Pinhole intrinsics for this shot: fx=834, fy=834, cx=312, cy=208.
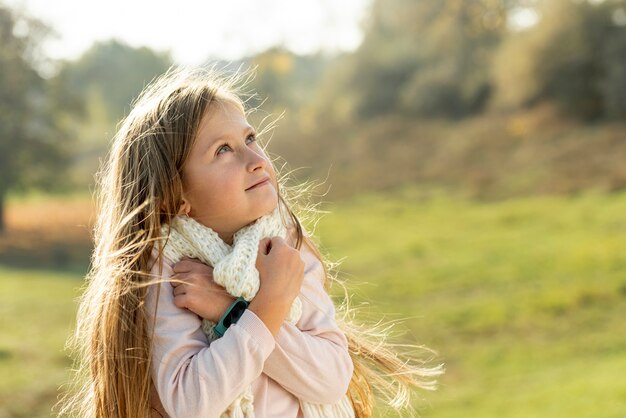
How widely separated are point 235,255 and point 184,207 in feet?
0.58

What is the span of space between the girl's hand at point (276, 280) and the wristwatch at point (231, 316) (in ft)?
0.10

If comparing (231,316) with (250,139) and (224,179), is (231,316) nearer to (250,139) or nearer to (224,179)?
(224,179)

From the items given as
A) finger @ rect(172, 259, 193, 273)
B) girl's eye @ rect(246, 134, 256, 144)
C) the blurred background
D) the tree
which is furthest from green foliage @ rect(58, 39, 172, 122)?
finger @ rect(172, 259, 193, 273)

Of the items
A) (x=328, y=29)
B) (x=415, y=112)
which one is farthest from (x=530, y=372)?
(x=328, y=29)

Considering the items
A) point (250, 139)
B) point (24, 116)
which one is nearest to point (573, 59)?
point (24, 116)

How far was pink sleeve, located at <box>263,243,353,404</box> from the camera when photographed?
1.73m

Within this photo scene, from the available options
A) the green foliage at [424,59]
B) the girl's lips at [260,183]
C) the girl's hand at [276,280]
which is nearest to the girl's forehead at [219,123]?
the girl's lips at [260,183]

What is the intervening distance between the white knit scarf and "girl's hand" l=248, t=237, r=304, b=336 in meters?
0.02

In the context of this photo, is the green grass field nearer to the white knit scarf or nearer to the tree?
the tree

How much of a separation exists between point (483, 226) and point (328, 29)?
1716 centimetres

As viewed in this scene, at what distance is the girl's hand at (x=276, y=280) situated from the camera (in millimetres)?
1677

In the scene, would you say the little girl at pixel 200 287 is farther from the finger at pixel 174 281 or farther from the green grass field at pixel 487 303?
the green grass field at pixel 487 303

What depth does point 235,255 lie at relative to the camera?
1699mm

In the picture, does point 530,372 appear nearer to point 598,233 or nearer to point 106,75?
point 598,233
